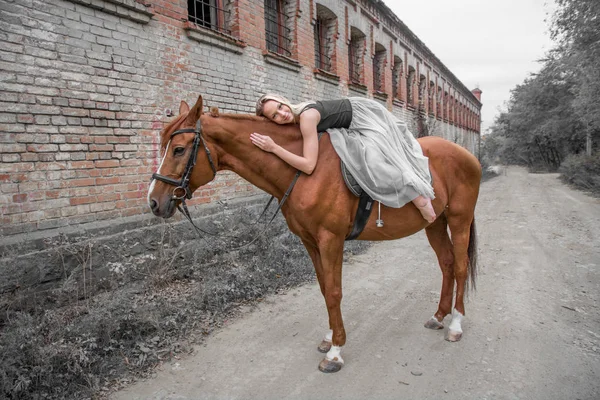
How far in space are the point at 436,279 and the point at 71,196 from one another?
4.71 meters

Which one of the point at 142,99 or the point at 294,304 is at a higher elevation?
the point at 142,99

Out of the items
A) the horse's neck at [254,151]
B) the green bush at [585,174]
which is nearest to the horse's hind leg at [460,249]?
the horse's neck at [254,151]

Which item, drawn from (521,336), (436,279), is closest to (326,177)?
(521,336)

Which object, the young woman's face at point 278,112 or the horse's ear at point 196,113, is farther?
the young woman's face at point 278,112

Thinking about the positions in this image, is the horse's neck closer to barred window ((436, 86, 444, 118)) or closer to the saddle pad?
the saddle pad

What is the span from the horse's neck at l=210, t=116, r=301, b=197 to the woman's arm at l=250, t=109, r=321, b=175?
0.08 meters

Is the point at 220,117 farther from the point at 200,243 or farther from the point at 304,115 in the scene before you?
the point at 200,243

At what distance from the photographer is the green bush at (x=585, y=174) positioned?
13.2 m

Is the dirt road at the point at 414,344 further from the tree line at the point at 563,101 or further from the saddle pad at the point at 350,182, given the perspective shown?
the tree line at the point at 563,101

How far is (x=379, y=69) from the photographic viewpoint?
1347 cm

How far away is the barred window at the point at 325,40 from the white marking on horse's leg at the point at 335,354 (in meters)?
8.22

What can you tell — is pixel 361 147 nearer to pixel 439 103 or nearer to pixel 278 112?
pixel 278 112

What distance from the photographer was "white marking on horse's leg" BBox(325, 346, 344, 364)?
9.16ft

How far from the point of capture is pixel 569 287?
4.25m
